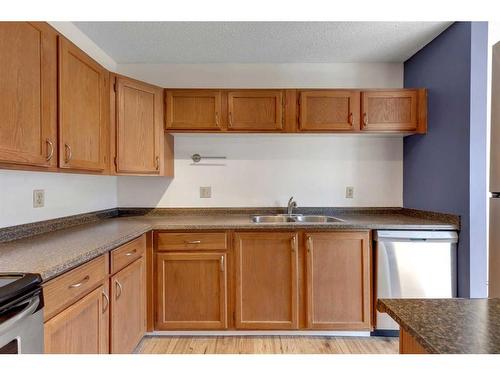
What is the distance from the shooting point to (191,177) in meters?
2.92

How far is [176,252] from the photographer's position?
2.29 metres

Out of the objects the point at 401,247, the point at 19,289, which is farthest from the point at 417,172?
the point at 19,289

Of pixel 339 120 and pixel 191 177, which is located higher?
pixel 339 120

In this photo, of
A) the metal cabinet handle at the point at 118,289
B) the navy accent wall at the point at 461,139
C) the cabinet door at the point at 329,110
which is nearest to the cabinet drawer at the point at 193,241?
the metal cabinet handle at the point at 118,289

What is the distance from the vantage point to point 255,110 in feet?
8.40

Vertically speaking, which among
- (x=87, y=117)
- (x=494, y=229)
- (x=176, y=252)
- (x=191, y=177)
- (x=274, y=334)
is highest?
(x=87, y=117)

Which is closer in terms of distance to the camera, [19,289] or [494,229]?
[19,289]

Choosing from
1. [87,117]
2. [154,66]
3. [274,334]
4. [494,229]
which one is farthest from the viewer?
[154,66]

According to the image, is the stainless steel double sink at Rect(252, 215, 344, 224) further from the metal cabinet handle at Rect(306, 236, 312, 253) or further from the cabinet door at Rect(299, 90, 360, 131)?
the cabinet door at Rect(299, 90, 360, 131)

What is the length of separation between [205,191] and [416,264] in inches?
73.0

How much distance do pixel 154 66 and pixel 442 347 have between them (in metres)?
3.04

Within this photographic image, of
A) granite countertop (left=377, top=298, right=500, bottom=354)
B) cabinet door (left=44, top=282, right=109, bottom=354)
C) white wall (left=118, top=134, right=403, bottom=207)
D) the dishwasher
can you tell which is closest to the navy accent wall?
the dishwasher

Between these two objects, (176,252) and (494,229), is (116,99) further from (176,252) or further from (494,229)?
(494,229)
